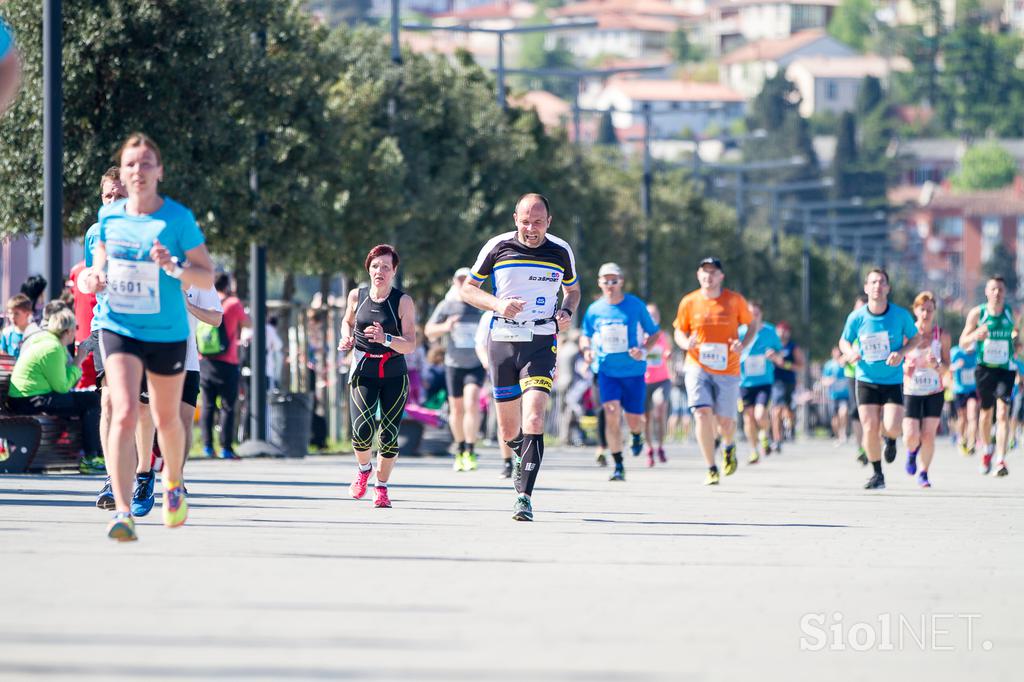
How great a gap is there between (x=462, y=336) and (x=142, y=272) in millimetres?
9782

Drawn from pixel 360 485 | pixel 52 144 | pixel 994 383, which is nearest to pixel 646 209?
pixel 994 383

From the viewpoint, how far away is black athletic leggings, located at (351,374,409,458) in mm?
14766

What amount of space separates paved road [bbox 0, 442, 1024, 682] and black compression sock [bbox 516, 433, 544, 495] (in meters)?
0.33

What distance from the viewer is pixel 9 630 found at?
8094mm

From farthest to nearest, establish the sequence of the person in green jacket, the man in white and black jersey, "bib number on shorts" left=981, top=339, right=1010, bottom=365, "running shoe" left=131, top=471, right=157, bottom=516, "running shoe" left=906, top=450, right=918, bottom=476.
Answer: "bib number on shorts" left=981, top=339, right=1010, bottom=365
"running shoe" left=906, top=450, right=918, bottom=476
the person in green jacket
the man in white and black jersey
"running shoe" left=131, top=471, right=157, bottom=516

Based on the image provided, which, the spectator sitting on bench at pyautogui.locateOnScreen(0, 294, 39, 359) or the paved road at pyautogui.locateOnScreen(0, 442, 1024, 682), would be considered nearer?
the paved road at pyautogui.locateOnScreen(0, 442, 1024, 682)

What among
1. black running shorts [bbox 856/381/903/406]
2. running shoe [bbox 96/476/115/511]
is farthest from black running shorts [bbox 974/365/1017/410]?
running shoe [bbox 96/476/115/511]

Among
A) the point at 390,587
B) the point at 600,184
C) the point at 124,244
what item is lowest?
the point at 390,587

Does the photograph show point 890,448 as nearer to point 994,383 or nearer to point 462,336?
point 994,383

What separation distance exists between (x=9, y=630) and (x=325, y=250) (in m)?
22.9

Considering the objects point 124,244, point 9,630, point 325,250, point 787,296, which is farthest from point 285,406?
point 787,296

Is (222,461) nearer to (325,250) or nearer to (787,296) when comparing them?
(325,250)

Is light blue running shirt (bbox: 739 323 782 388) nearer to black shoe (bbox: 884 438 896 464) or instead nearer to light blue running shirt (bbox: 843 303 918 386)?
black shoe (bbox: 884 438 896 464)

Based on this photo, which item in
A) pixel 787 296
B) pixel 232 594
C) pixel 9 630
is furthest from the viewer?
pixel 787 296
